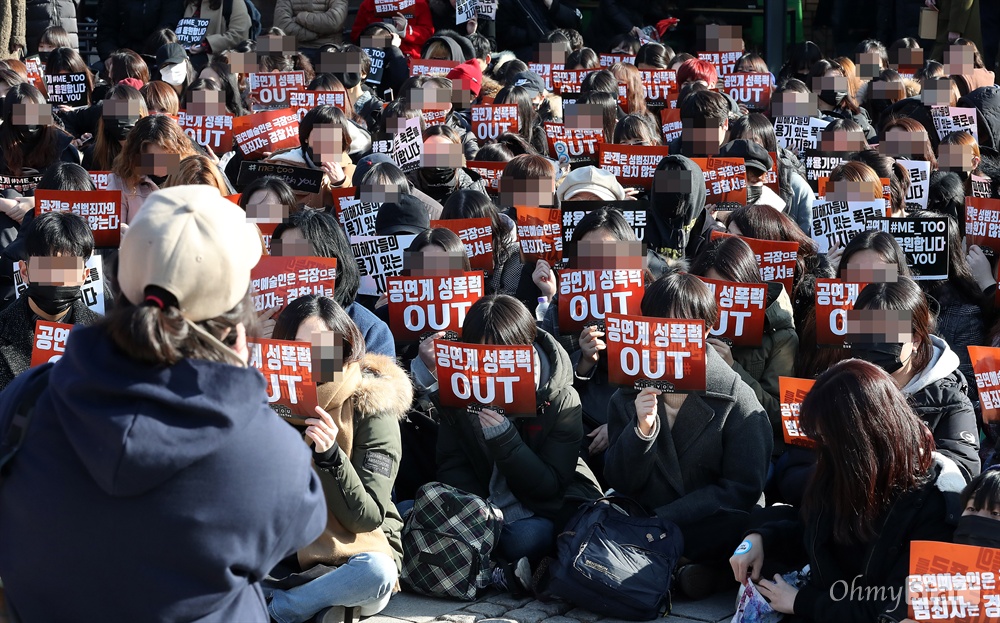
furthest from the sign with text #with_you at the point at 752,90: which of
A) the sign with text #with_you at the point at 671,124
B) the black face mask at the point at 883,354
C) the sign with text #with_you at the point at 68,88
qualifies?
the black face mask at the point at 883,354

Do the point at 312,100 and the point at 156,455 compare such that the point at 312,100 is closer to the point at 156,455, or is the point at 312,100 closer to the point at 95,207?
the point at 95,207

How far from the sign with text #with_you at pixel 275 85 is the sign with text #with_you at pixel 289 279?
5268 mm

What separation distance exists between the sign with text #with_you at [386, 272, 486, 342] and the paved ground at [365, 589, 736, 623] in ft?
4.21

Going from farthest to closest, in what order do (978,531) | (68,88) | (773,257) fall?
(68,88) < (773,257) < (978,531)

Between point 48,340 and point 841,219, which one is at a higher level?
point 841,219

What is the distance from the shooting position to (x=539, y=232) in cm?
700

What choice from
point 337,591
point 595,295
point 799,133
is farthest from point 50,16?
point 337,591

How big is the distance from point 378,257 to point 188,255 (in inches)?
179

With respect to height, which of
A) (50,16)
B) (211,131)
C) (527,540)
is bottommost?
(527,540)

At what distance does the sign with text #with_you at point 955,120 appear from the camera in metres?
9.23

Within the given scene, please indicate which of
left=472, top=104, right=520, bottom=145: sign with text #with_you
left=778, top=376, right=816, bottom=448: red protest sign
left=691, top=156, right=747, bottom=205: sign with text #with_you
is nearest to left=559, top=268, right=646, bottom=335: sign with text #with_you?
left=778, top=376, right=816, bottom=448: red protest sign

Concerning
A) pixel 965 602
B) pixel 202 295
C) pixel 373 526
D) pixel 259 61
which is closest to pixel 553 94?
pixel 259 61

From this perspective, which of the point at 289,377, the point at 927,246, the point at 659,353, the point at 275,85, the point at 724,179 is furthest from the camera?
the point at 275,85

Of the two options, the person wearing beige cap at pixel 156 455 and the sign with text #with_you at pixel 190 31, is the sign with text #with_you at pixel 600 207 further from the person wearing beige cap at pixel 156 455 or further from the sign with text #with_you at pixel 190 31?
the sign with text #with_you at pixel 190 31
